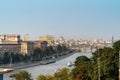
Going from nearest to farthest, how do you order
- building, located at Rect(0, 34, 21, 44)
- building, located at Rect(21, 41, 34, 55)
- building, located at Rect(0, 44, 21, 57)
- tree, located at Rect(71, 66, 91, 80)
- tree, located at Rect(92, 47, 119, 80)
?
tree, located at Rect(92, 47, 119, 80)
tree, located at Rect(71, 66, 91, 80)
building, located at Rect(0, 44, 21, 57)
building, located at Rect(21, 41, 34, 55)
building, located at Rect(0, 34, 21, 44)

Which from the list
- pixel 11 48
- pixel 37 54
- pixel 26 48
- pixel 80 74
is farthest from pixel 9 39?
pixel 80 74

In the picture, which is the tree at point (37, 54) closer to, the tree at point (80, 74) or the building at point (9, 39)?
the building at point (9, 39)

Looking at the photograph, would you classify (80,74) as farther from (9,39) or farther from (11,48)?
(9,39)

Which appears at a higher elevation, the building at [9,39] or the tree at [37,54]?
the building at [9,39]

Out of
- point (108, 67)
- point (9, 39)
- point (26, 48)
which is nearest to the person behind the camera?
point (108, 67)

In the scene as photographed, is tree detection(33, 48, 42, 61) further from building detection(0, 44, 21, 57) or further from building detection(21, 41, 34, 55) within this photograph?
building detection(0, 44, 21, 57)

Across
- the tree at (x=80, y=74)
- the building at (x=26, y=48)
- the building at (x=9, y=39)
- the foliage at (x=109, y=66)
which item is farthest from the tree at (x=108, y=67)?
the building at (x=9, y=39)

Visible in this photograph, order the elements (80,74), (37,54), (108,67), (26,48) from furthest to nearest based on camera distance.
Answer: (26,48) → (37,54) → (80,74) → (108,67)

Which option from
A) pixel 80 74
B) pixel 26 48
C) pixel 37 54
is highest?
pixel 80 74

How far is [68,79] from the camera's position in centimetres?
1673

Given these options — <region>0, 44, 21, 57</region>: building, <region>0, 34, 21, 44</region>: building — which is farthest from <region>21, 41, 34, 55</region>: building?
<region>0, 34, 21, 44</region>: building

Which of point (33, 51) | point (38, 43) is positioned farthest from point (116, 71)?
point (38, 43)

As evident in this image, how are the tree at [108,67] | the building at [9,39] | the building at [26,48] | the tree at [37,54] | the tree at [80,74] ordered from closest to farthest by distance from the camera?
1. the tree at [108,67]
2. the tree at [80,74]
3. the tree at [37,54]
4. the building at [26,48]
5. the building at [9,39]

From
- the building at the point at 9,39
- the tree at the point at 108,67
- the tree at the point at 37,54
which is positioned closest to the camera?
the tree at the point at 108,67
